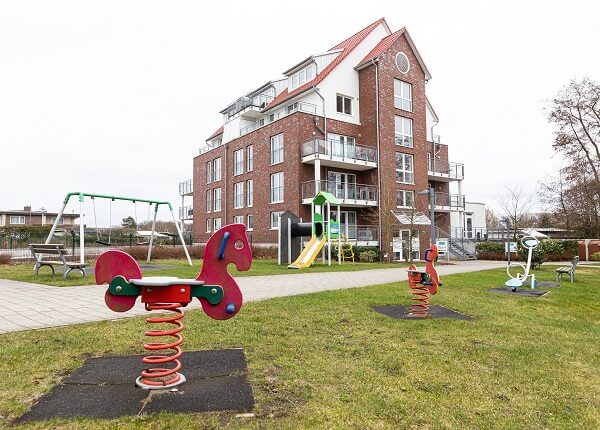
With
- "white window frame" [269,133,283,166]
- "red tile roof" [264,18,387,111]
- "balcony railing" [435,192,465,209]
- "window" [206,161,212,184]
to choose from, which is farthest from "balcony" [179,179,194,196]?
"balcony railing" [435,192,465,209]

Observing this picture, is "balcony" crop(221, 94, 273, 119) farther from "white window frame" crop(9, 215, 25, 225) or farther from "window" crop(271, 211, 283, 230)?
"white window frame" crop(9, 215, 25, 225)

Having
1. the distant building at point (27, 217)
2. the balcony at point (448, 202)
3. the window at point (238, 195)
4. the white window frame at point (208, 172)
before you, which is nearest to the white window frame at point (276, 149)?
the window at point (238, 195)

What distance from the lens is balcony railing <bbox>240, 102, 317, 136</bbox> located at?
94.0 ft

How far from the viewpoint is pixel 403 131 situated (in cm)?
3005

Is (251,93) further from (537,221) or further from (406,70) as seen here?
(537,221)

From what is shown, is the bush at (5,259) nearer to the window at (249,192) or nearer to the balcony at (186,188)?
the window at (249,192)

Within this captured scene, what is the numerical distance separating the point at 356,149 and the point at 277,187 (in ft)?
20.0

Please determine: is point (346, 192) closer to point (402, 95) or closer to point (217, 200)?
point (402, 95)

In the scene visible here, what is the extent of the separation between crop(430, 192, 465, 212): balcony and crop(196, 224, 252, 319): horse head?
3052 cm

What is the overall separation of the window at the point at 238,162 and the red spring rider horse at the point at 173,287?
3110 centimetres

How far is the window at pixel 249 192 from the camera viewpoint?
107ft

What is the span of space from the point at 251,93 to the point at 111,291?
3547cm

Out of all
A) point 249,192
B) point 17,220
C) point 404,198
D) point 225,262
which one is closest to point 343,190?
point 404,198

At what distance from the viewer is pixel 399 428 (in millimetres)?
2809
